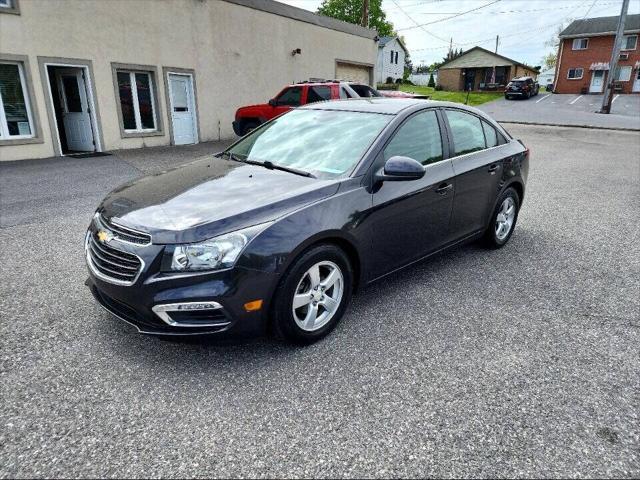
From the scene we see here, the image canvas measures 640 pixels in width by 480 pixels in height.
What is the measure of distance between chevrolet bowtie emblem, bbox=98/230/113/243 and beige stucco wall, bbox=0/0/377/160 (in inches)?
390

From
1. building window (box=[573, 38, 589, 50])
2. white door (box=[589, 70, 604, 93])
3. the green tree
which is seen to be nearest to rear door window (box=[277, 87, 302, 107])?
white door (box=[589, 70, 604, 93])

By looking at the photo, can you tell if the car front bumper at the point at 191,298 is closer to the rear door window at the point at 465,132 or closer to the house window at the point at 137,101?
the rear door window at the point at 465,132

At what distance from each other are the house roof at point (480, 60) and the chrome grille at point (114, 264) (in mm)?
54528

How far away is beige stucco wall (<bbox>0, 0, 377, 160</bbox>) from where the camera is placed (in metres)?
10.7

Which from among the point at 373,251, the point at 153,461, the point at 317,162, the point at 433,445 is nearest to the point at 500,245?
the point at 373,251

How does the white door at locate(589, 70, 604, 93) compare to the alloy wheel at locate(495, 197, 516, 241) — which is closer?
the alloy wheel at locate(495, 197, 516, 241)

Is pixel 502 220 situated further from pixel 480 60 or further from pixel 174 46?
pixel 480 60

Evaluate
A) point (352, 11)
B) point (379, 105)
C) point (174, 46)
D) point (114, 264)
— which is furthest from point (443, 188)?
point (352, 11)

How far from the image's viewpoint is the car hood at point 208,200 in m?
2.68

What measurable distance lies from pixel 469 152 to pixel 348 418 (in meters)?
2.93

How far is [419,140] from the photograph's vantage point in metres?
3.85

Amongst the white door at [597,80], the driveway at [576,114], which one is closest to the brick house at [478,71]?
the white door at [597,80]

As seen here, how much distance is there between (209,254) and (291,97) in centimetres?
→ 1100

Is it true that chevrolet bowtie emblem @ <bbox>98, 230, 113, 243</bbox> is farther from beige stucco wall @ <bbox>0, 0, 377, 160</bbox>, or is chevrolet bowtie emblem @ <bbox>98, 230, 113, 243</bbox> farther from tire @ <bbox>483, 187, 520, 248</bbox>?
beige stucco wall @ <bbox>0, 0, 377, 160</bbox>
